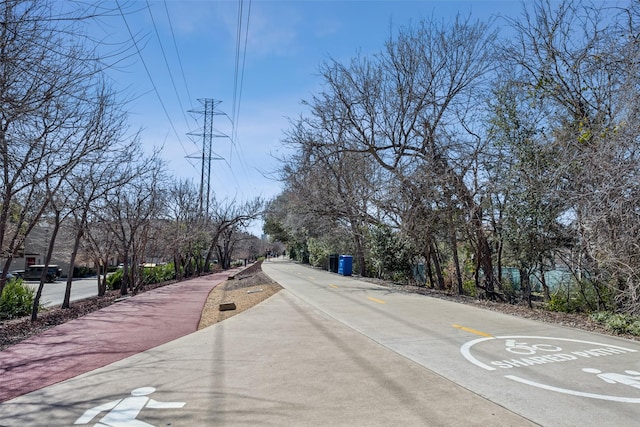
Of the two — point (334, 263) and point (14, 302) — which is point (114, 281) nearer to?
point (14, 302)

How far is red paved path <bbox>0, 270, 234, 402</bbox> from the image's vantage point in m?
6.40

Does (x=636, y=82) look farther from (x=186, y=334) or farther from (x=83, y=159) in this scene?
(x=83, y=159)

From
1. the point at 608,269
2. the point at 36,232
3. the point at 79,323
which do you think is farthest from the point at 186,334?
the point at 36,232

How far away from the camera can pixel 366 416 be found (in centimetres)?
455

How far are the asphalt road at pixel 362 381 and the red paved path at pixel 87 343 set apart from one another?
0.48 meters

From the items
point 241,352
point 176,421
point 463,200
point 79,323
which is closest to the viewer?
point 176,421

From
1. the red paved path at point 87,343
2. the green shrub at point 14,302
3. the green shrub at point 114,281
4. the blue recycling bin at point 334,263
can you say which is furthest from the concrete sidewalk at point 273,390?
the blue recycling bin at point 334,263

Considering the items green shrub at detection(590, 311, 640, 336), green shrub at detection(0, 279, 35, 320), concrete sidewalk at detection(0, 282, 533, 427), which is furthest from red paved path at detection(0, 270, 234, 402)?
green shrub at detection(590, 311, 640, 336)

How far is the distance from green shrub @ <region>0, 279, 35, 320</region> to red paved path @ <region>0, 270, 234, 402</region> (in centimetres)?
321

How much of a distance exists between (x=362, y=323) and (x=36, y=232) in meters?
42.1

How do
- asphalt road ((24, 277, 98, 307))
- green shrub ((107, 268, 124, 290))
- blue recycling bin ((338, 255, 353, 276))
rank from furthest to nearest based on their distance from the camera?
blue recycling bin ((338, 255, 353, 276))
green shrub ((107, 268, 124, 290))
asphalt road ((24, 277, 98, 307))

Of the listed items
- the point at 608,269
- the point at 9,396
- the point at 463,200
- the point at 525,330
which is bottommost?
the point at 9,396

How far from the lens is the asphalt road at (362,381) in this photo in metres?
4.57

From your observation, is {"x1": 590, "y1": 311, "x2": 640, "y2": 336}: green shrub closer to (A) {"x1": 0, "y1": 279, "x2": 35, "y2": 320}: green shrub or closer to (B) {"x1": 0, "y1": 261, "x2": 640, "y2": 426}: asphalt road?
(B) {"x1": 0, "y1": 261, "x2": 640, "y2": 426}: asphalt road
